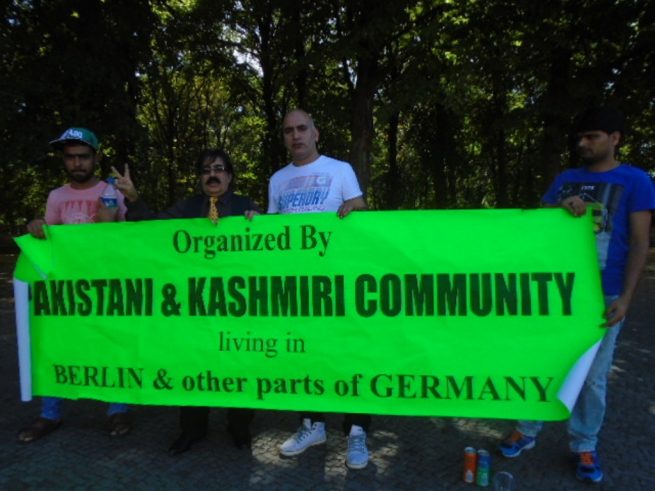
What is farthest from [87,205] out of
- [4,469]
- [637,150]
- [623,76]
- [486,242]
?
[637,150]

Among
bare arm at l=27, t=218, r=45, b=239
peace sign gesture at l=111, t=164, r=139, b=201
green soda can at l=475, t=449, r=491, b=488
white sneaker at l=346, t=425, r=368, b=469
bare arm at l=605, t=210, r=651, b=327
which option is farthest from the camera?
bare arm at l=27, t=218, r=45, b=239

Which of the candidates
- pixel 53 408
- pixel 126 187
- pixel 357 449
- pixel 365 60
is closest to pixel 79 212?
pixel 126 187

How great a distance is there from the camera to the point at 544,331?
277cm

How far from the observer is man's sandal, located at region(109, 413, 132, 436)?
11.6 ft

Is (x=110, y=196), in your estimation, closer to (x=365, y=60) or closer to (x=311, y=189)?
(x=311, y=189)

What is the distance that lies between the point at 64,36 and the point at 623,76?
35.9ft

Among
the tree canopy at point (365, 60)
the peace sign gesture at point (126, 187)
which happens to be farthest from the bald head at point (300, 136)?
the tree canopy at point (365, 60)

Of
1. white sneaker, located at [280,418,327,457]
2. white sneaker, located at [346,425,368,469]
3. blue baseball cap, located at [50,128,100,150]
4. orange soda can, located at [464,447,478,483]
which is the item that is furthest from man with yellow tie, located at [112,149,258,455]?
orange soda can, located at [464,447,478,483]

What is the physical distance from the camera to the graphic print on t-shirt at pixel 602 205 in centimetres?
277

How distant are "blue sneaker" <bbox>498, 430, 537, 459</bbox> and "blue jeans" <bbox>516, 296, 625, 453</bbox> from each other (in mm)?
285

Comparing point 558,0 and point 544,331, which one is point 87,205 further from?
point 558,0

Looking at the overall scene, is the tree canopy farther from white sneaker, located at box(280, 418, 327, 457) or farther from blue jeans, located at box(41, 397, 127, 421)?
white sneaker, located at box(280, 418, 327, 457)

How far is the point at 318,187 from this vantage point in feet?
10.6

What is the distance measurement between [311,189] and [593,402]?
78.2 inches
